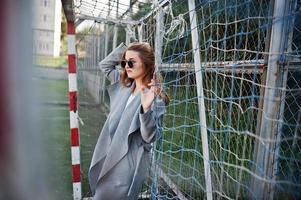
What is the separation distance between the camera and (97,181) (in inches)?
85.4

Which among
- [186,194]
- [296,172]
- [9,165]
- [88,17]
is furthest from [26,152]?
[88,17]

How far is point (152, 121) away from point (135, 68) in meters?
0.45

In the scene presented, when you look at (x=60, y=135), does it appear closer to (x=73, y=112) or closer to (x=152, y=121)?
A: (x=152, y=121)

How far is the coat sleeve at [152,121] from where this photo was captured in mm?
1815

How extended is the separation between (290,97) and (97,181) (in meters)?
1.27

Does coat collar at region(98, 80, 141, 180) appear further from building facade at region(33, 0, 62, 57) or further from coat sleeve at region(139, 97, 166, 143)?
building facade at region(33, 0, 62, 57)

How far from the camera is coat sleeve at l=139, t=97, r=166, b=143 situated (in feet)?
5.96

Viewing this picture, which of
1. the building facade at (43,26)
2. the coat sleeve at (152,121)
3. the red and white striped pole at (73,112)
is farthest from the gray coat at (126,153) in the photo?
the building facade at (43,26)

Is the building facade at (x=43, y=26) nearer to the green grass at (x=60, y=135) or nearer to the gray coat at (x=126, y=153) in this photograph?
the green grass at (x=60, y=135)

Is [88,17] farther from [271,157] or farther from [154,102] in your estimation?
[271,157]

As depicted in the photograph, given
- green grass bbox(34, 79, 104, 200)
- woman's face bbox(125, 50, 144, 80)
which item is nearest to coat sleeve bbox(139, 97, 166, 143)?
woman's face bbox(125, 50, 144, 80)

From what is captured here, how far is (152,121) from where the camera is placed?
184 cm

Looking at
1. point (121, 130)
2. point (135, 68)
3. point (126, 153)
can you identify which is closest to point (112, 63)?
point (135, 68)

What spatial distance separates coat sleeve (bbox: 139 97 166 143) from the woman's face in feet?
0.80
